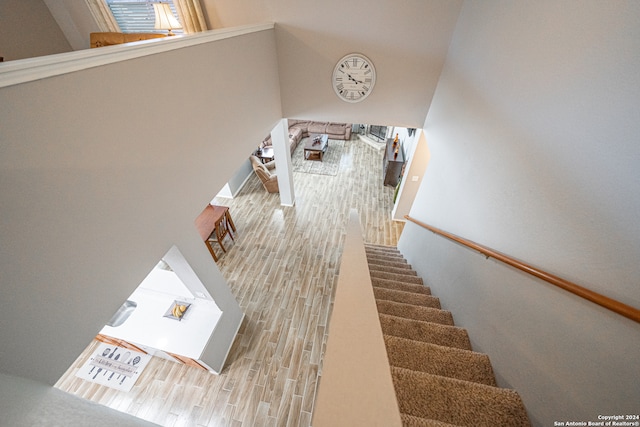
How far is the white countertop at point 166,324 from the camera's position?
2.71 meters

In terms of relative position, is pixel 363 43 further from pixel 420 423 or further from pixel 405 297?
pixel 420 423

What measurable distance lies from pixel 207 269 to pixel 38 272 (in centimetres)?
141

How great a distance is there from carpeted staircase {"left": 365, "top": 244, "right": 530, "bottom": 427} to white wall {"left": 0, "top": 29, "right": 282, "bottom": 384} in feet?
5.91

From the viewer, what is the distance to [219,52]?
89.4 inches

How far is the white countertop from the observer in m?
2.71

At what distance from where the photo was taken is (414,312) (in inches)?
82.0

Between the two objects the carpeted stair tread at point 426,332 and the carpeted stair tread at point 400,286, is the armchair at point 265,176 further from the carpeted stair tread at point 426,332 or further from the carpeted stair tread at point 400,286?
the carpeted stair tread at point 426,332

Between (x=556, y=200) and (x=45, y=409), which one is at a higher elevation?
(x=556, y=200)

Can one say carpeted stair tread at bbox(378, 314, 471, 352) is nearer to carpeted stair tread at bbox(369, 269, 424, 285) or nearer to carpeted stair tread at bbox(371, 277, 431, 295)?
carpeted stair tread at bbox(371, 277, 431, 295)

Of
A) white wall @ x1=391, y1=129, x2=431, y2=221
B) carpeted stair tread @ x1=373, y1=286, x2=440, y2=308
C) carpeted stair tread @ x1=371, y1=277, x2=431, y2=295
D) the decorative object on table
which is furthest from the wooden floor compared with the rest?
carpeted stair tread @ x1=373, y1=286, x2=440, y2=308

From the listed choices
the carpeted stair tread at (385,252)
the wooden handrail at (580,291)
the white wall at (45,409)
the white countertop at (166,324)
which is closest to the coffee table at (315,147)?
the carpeted stair tread at (385,252)

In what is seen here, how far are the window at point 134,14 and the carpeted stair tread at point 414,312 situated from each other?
426 cm

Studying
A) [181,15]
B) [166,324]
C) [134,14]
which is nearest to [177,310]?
[166,324]

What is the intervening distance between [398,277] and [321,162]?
489 centimetres
